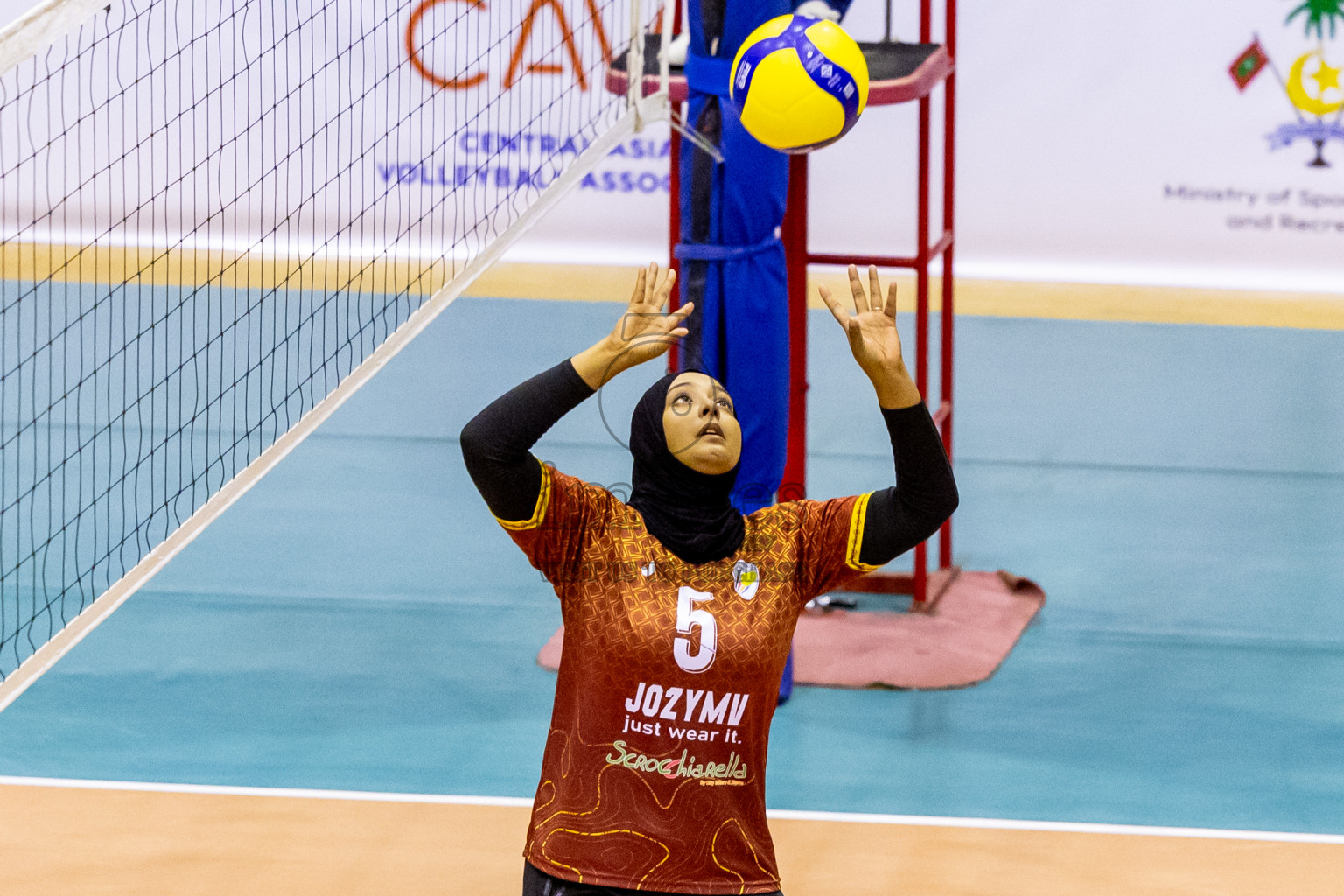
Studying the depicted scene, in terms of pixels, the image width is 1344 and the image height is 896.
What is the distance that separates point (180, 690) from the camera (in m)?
5.46

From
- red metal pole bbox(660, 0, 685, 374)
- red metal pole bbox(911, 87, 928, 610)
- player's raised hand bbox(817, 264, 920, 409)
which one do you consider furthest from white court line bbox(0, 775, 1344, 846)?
player's raised hand bbox(817, 264, 920, 409)

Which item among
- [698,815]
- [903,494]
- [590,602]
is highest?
[903,494]

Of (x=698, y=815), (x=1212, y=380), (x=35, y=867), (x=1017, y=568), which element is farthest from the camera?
(x=1212, y=380)

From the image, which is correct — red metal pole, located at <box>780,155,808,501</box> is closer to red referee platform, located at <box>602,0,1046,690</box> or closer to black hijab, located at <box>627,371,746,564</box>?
red referee platform, located at <box>602,0,1046,690</box>

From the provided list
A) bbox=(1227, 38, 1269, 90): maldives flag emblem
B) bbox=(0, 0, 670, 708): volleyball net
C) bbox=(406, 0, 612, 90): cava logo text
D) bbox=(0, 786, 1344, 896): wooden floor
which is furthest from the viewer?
bbox=(406, 0, 612, 90): cava logo text

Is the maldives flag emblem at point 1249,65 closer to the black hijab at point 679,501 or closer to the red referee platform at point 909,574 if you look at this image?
the red referee platform at point 909,574

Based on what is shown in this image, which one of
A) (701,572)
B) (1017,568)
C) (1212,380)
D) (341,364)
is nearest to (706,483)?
(701,572)

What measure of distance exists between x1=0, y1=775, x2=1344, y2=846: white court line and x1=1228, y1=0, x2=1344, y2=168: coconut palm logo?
23.7ft

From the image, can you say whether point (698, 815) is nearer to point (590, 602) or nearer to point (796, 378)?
point (590, 602)

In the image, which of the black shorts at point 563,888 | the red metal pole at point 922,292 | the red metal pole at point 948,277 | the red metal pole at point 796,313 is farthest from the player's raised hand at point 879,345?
the red metal pole at point 948,277

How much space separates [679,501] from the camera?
3010mm

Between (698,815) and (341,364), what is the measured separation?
6.37 meters

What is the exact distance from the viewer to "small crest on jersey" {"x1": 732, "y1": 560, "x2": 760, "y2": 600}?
297 centimetres

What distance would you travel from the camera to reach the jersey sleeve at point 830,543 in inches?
120
